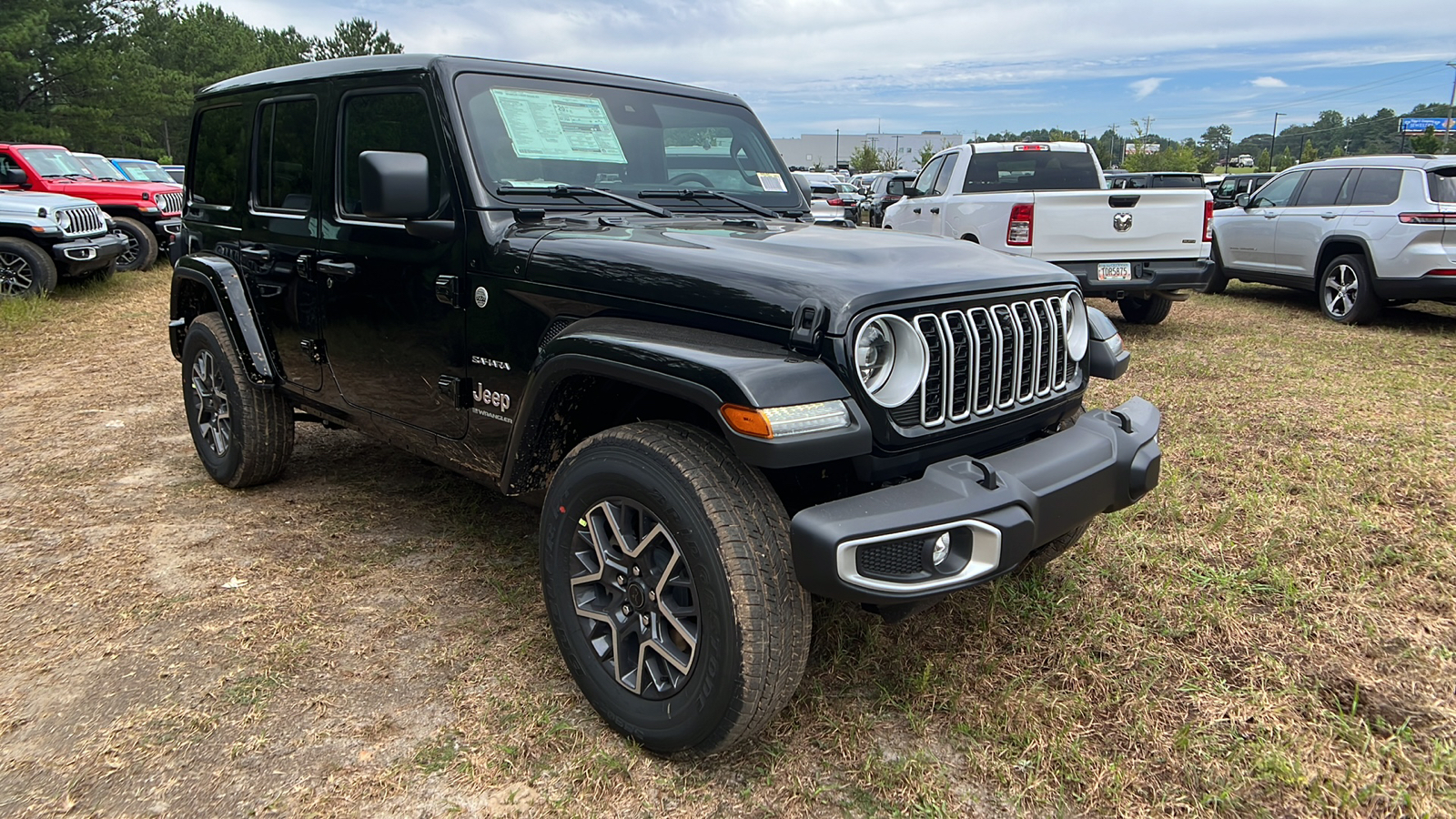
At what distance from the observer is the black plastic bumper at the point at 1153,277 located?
805 cm

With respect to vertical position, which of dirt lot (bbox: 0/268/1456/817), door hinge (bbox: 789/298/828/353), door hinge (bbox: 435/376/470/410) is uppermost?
door hinge (bbox: 789/298/828/353)

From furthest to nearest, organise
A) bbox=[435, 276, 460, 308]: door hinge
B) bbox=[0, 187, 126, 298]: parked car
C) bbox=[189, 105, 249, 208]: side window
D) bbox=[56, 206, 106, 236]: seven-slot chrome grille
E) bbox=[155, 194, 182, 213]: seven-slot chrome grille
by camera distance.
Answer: bbox=[155, 194, 182, 213]: seven-slot chrome grille, bbox=[56, 206, 106, 236]: seven-slot chrome grille, bbox=[0, 187, 126, 298]: parked car, bbox=[189, 105, 249, 208]: side window, bbox=[435, 276, 460, 308]: door hinge

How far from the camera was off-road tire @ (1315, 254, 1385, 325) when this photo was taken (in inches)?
354

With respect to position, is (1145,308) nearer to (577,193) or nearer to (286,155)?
(577,193)

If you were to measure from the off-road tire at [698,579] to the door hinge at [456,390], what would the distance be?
28.3 inches

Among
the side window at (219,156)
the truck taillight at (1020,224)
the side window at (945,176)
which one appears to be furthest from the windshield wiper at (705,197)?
the side window at (945,176)

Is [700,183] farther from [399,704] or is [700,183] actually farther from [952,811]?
[952,811]

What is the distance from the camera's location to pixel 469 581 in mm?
3627

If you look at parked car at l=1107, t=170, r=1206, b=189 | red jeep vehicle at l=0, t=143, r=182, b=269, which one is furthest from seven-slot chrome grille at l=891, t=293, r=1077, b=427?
red jeep vehicle at l=0, t=143, r=182, b=269

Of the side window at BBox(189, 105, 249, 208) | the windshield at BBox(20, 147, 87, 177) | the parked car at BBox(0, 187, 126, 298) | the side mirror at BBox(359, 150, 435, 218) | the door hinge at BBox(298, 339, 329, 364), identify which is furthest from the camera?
the windshield at BBox(20, 147, 87, 177)

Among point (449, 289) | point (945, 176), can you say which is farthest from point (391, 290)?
point (945, 176)

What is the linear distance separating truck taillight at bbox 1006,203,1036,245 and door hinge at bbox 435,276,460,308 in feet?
20.2

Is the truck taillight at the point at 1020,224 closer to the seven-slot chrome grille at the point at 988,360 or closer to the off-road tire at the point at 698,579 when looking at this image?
the seven-slot chrome grille at the point at 988,360

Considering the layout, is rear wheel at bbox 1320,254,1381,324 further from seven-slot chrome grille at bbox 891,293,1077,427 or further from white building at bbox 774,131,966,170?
white building at bbox 774,131,966,170
